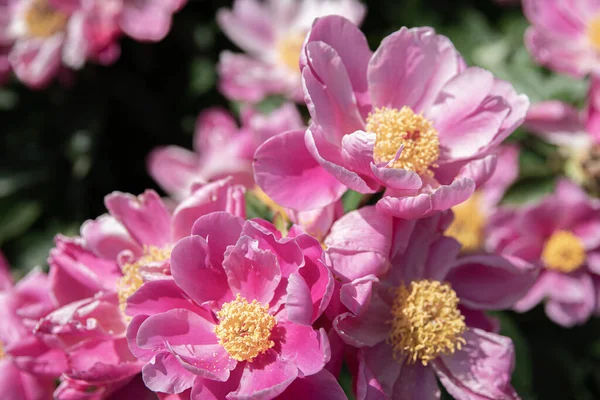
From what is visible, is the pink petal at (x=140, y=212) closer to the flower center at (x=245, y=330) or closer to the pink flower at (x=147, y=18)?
the flower center at (x=245, y=330)

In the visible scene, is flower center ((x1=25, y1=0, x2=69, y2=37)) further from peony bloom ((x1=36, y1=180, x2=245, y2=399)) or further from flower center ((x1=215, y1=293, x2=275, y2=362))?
flower center ((x1=215, y1=293, x2=275, y2=362))

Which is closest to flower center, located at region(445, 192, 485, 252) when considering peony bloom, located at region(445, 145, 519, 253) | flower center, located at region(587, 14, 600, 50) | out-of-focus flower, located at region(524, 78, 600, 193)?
peony bloom, located at region(445, 145, 519, 253)

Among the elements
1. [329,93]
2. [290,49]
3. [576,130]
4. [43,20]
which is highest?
→ [43,20]

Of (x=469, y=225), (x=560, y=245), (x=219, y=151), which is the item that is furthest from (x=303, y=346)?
(x=469, y=225)

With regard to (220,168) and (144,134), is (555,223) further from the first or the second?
(144,134)

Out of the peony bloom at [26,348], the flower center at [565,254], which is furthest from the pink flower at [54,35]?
the flower center at [565,254]

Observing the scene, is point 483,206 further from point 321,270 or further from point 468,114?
point 321,270
